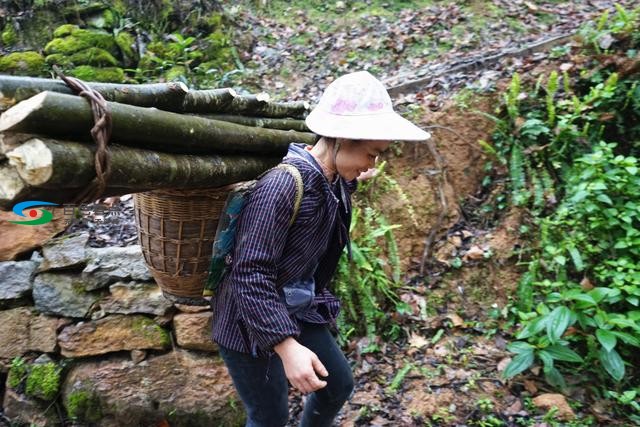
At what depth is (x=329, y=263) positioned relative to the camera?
2.67m

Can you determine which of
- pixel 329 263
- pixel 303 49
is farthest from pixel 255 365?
pixel 303 49

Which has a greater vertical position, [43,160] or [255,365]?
[43,160]

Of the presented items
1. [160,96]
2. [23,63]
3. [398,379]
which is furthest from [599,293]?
[23,63]

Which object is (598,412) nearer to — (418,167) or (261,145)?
(418,167)

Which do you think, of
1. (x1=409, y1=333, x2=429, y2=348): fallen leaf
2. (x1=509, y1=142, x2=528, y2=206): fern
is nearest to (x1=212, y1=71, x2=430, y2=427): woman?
(x1=409, y1=333, x2=429, y2=348): fallen leaf

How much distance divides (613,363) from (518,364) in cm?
63

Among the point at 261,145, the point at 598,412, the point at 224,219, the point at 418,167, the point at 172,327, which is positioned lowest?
the point at 172,327

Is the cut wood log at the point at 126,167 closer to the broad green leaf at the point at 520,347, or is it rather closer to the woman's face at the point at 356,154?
the woman's face at the point at 356,154

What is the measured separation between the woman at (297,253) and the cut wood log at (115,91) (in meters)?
0.55

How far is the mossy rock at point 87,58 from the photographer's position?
580cm

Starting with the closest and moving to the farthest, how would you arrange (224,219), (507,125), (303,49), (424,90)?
(224,219) < (507,125) < (424,90) < (303,49)

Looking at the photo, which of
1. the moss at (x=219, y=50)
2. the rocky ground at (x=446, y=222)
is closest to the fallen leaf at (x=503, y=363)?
the rocky ground at (x=446, y=222)

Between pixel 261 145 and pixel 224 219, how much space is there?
589 millimetres

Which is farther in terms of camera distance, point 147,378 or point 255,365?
point 147,378
